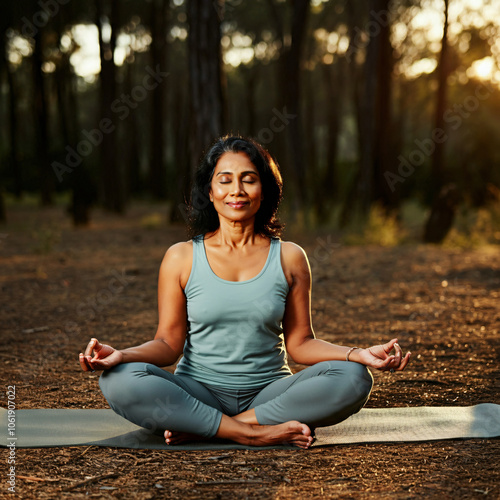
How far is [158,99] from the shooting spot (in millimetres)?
23234

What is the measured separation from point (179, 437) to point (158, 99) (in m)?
21.3

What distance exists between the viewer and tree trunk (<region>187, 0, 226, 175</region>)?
31.6ft

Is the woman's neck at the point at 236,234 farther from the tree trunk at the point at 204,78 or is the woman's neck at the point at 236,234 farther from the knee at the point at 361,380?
the tree trunk at the point at 204,78

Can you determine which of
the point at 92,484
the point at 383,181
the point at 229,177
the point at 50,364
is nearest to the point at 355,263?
the point at 383,181

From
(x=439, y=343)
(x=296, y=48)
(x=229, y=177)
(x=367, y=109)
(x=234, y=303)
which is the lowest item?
(x=439, y=343)

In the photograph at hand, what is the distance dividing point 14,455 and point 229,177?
151 cm

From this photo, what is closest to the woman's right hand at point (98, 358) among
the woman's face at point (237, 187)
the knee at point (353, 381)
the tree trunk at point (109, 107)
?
the woman's face at point (237, 187)

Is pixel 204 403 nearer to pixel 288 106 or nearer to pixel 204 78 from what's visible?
pixel 204 78

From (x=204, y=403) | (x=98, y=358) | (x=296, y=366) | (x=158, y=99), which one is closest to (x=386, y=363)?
(x=204, y=403)

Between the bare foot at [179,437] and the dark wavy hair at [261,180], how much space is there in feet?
3.07

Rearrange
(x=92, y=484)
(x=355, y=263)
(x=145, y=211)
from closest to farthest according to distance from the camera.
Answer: (x=92, y=484)
(x=355, y=263)
(x=145, y=211)

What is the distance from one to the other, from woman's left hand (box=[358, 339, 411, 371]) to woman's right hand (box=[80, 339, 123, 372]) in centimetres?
105

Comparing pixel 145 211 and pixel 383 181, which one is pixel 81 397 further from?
pixel 145 211

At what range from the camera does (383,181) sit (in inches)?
501
